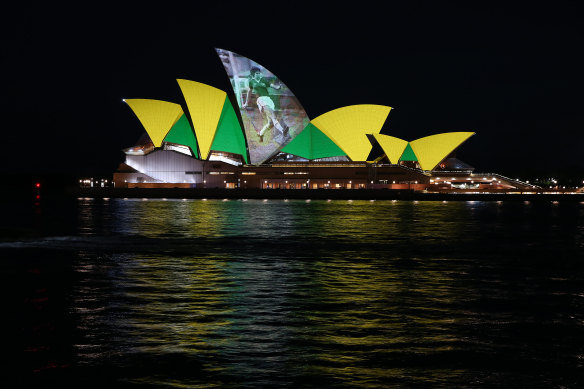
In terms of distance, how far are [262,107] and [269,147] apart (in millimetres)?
6641

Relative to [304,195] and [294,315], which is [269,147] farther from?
[294,315]

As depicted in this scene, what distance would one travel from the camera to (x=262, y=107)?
302ft

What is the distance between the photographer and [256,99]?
9144cm

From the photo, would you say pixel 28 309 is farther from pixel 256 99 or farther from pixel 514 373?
pixel 256 99

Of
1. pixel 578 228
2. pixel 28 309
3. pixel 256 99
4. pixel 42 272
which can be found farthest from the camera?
pixel 256 99

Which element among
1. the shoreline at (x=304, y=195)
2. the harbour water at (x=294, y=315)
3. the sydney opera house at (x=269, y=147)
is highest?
the sydney opera house at (x=269, y=147)

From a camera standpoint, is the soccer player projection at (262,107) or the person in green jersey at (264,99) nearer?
the soccer player projection at (262,107)

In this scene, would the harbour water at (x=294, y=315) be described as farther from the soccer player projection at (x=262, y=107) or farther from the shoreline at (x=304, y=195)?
the soccer player projection at (x=262, y=107)

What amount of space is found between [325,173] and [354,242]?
67.9 meters

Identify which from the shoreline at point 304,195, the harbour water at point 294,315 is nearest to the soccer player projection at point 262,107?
the shoreline at point 304,195

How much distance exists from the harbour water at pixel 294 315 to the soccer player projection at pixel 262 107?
66.3m

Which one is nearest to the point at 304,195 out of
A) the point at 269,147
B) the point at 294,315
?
the point at 269,147

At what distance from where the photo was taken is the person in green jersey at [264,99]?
297 ft

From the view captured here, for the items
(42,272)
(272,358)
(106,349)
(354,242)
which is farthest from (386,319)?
(354,242)
